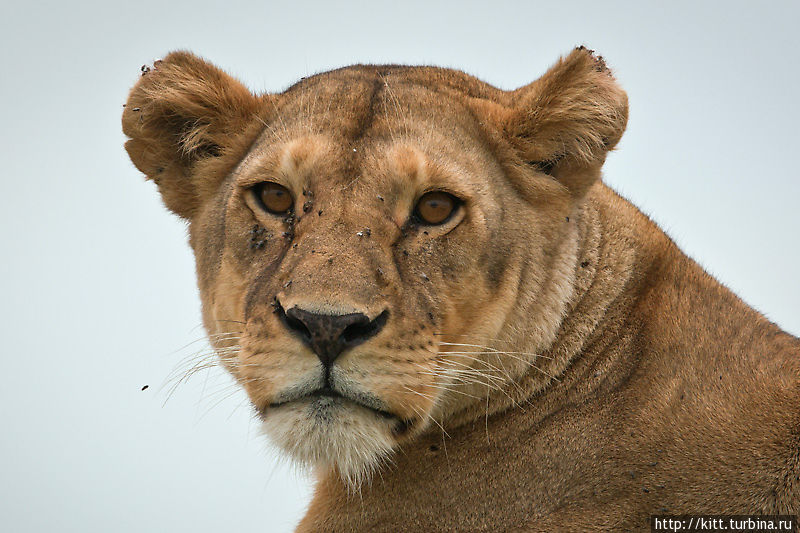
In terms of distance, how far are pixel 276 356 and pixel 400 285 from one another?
77 cm

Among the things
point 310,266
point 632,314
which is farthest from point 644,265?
point 310,266

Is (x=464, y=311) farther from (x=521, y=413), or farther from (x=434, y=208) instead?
(x=521, y=413)

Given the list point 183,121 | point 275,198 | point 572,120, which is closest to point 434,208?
point 275,198

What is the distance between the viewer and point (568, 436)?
5.48 metres

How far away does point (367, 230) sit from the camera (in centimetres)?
529

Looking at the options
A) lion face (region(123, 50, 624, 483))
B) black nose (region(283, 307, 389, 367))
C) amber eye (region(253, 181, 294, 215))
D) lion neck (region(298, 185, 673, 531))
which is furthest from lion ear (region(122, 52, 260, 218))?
lion neck (region(298, 185, 673, 531))

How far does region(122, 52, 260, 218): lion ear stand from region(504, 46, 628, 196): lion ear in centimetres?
178

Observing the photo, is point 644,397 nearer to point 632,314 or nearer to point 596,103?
point 632,314

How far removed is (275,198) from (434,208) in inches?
36.9

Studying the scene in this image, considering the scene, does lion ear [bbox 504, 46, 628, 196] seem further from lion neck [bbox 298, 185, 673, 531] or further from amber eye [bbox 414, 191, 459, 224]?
amber eye [bbox 414, 191, 459, 224]

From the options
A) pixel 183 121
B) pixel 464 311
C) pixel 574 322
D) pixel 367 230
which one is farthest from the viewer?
pixel 183 121


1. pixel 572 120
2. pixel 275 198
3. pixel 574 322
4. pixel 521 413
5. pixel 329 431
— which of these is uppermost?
pixel 572 120

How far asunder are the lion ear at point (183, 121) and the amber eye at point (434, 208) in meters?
1.49

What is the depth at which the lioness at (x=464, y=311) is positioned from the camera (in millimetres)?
5008
